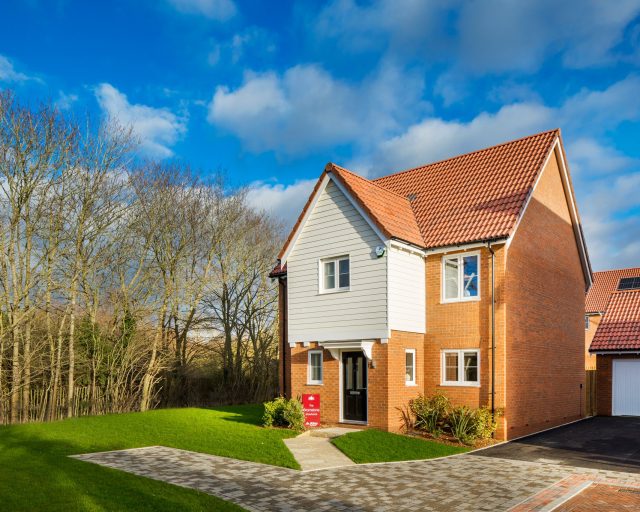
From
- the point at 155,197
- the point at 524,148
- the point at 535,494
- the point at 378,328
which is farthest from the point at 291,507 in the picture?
the point at 155,197

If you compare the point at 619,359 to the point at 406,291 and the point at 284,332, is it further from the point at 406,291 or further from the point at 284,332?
the point at 284,332

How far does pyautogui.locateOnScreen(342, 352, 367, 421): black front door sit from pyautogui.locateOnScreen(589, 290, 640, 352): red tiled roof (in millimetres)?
11506

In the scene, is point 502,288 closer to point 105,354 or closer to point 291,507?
point 291,507

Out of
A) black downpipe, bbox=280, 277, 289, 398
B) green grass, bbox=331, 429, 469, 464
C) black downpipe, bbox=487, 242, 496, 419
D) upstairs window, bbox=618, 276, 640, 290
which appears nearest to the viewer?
green grass, bbox=331, 429, 469, 464

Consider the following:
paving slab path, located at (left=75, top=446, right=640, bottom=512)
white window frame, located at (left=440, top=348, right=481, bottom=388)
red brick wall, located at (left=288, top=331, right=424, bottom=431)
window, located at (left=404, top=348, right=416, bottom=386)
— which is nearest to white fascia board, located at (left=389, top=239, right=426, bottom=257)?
red brick wall, located at (left=288, top=331, right=424, bottom=431)

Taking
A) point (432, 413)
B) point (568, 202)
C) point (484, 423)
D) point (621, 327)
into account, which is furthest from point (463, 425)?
point (621, 327)

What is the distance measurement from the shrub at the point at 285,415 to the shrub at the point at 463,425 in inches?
179

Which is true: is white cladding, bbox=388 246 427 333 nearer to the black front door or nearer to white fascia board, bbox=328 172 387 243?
white fascia board, bbox=328 172 387 243

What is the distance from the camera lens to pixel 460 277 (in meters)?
17.3

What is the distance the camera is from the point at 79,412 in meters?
21.5

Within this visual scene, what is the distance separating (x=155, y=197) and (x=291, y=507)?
22708mm

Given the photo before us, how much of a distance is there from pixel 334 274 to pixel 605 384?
44.5ft

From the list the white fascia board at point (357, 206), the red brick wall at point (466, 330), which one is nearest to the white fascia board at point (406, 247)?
the white fascia board at point (357, 206)

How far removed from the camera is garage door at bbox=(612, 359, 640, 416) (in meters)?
22.5
